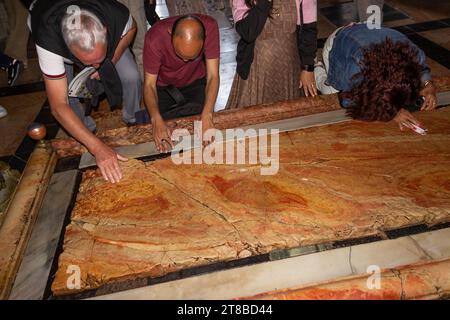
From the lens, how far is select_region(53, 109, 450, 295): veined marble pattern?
1399mm

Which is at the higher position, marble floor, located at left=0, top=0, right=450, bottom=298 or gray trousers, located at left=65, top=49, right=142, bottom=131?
gray trousers, located at left=65, top=49, right=142, bottom=131

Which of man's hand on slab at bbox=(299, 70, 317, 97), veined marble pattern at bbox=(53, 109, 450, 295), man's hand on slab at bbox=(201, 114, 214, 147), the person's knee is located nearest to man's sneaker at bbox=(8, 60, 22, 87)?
the person's knee

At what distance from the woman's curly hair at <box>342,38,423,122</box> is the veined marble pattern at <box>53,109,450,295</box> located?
0.18m

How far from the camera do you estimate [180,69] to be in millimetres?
2443

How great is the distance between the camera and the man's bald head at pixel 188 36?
6.29ft

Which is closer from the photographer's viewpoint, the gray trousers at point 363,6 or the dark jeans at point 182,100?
the dark jeans at point 182,100

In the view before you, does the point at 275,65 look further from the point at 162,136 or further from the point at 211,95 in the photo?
the point at 162,136

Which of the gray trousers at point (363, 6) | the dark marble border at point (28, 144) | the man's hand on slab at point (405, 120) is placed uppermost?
the gray trousers at point (363, 6)

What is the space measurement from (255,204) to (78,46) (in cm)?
112

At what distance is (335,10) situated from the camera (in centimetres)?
518

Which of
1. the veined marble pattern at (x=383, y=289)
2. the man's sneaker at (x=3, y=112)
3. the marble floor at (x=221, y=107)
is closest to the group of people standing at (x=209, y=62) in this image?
the marble floor at (x=221, y=107)

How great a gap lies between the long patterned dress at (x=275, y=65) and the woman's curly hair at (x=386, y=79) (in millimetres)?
603

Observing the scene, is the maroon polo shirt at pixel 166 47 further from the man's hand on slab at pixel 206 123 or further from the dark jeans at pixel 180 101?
the man's hand on slab at pixel 206 123

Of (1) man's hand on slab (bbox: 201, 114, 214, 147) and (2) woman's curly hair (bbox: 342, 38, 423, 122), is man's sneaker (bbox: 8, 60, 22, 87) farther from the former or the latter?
(2) woman's curly hair (bbox: 342, 38, 423, 122)
